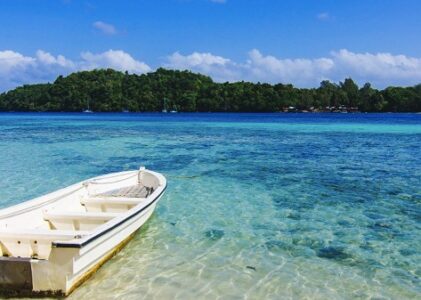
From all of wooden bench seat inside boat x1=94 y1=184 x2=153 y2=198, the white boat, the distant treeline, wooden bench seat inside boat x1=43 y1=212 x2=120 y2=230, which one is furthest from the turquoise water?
the distant treeline

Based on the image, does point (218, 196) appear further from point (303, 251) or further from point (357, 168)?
point (357, 168)

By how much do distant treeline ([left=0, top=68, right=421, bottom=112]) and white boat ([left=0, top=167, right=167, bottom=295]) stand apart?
14331cm

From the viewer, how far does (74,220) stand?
8047 mm

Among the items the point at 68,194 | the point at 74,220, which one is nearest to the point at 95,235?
the point at 74,220

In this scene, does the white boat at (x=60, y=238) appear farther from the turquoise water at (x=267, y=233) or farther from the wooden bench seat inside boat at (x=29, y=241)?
the turquoise water at (x=267, y=233)

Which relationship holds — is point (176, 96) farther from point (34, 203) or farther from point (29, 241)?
point (29, 241)

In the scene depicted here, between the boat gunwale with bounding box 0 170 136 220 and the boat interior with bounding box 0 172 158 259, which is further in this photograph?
the boat gunwale with bounding box 0 170 136 220

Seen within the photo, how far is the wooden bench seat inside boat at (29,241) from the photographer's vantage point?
6.47 meters

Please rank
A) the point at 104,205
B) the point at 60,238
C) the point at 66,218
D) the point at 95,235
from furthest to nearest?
the point at 104,205, the point at 66,218, the point at 60,238, the point at 95,235

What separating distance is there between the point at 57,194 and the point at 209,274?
3.65 meters

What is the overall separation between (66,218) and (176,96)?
496 feet

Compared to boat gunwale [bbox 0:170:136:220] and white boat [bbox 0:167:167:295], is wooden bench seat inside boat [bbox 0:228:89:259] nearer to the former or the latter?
white boat [bbox 0:167:167:295]

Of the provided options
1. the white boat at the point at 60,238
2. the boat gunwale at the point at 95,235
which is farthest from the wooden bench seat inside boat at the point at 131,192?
the boat gunwale at the point at 95,235

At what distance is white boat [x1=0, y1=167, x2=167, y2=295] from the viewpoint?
231 inches
